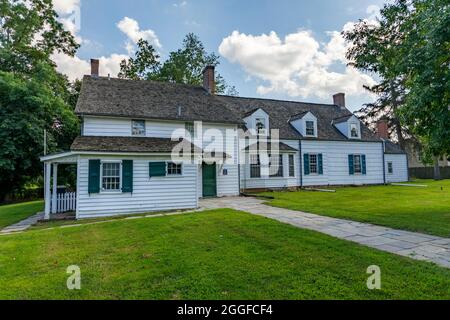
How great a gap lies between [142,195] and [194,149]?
3.21 m

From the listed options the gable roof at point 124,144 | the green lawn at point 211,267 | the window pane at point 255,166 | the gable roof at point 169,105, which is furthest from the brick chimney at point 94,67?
the green lawn at point 211,267

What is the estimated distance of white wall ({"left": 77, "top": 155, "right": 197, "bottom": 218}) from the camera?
11164 mm

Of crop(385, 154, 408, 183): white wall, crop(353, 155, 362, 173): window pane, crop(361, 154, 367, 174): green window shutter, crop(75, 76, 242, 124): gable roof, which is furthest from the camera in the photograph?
crop(385, 154, 408, 183): white wall

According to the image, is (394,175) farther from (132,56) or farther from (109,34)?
(132,56)

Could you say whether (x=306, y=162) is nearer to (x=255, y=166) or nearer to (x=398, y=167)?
(x=255, y=166)

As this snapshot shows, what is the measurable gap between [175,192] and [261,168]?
7830 millimetres

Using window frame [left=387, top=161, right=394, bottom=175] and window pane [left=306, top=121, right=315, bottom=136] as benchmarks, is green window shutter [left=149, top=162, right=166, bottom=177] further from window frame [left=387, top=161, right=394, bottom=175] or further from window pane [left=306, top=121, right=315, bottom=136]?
window frame [left=387, top=161, right=394, bottom=175]

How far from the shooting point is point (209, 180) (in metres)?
16.4

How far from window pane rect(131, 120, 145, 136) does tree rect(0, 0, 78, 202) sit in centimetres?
862

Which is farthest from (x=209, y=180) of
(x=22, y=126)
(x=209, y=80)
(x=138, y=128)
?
(x=22, y=126)

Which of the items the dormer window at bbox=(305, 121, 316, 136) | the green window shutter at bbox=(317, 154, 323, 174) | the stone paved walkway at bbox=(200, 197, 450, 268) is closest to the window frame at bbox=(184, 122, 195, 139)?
the stone paved walkway at bbox=(200, 197, 450, 268)

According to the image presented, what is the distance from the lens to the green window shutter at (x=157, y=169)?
12.1 m

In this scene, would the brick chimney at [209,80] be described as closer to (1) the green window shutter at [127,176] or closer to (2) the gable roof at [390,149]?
(1) the green window shutter at [127,176]

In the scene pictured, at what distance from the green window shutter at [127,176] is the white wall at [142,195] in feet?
0.58
